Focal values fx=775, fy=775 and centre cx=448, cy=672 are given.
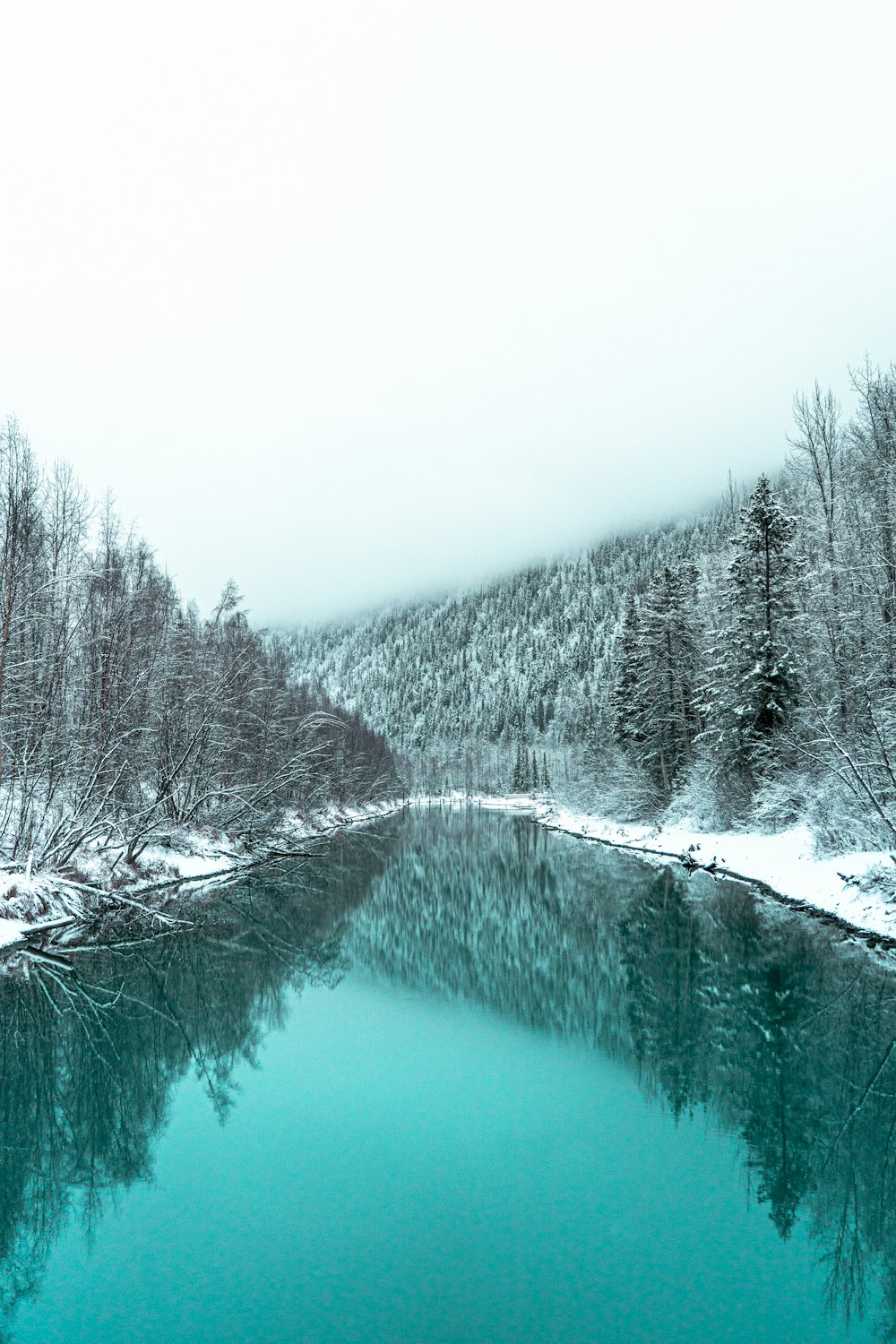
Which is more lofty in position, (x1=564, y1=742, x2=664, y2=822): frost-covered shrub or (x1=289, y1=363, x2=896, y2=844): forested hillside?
(x1=289, y1=363, x2=896, y2=844): forested hillside

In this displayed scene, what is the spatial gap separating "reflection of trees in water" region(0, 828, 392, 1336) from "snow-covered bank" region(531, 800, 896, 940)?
11.9 m

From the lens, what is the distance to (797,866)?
76.2ft

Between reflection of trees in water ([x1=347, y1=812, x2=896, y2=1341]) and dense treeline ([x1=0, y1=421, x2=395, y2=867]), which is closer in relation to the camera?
reflection of trees in water ([x1=347, y1=812, x2=896, y2=1341])

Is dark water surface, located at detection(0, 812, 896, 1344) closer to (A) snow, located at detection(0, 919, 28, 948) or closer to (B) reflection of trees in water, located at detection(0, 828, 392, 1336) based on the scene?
(B) reflection of trees in water, located at detection(0, 828, 392, 1336)

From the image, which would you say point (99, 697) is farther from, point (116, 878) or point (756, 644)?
point (756, 644)

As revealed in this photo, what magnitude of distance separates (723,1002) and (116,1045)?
33.2 feet

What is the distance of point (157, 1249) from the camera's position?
6.71 metres

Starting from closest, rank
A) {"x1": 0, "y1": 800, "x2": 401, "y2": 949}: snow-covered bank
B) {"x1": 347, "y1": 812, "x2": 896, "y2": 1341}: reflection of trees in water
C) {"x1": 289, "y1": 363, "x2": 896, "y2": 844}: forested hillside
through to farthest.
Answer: {"x1": 347, "y1": 812, "x2": 896, "y2": 1341}: reflection of trees in water → {"x1": 0, "y1": 800, "x2": 401, "y2": 949}: snow-covered bank → {"x1": 289, "y1": 363, "x2": 896, "y2": 844}: forested hillside

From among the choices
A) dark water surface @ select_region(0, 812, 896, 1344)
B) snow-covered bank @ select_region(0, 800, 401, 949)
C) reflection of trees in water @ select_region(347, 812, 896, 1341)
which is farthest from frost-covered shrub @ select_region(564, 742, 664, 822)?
dark water surface @ select_region(0, 812, 896, 1344)

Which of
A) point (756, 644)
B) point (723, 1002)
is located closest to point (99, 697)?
point (723, 1002)

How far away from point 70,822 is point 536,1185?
1656cm

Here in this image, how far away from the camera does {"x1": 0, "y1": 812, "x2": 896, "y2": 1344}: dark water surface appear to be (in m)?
5.93

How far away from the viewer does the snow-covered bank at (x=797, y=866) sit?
56.3ft

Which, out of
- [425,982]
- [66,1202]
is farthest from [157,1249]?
[425,982]
